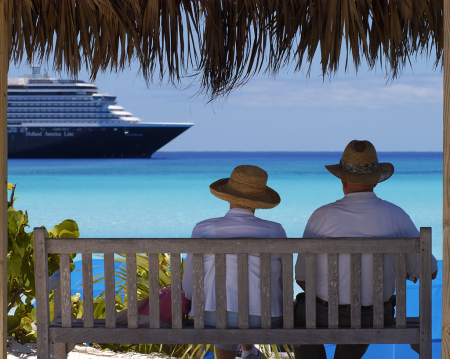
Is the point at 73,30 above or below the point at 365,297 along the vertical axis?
above

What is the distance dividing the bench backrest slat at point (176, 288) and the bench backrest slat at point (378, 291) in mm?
630

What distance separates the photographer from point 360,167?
6.59ft

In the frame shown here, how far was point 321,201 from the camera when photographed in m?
18.0

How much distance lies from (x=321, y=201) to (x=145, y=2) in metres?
15.9

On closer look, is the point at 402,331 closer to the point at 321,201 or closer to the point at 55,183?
the point at 321,201

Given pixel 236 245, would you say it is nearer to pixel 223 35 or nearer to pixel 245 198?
pixel 245 198

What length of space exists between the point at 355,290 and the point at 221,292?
43cm

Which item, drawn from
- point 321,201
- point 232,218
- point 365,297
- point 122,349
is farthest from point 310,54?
point 321,201

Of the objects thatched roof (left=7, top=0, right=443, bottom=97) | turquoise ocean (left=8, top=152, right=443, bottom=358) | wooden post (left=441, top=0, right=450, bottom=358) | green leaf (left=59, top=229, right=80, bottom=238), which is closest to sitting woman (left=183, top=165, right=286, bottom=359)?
wooden post (left=441, top=0, right=450, bottom=358)

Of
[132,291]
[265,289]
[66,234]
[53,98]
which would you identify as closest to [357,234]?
[265,289]

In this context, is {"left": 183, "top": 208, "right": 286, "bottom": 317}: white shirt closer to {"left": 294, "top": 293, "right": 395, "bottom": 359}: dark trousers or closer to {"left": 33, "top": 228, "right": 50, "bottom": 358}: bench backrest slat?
{"left": 294, "top": 293, "right": 395, "bottom": 359}: dark trousers

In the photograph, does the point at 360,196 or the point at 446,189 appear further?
the point at 360,196

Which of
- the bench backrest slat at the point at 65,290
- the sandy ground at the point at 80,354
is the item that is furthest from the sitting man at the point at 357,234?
the sandy ground at the point at 80,354

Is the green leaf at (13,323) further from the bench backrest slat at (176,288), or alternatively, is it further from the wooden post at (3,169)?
the bench backrest slat at (176,288)
